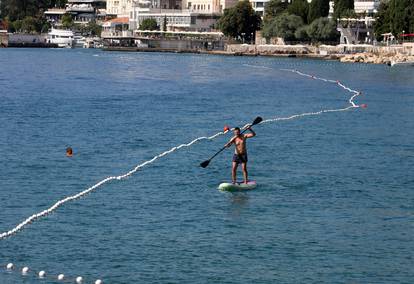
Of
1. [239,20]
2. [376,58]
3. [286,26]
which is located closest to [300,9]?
[286,26]

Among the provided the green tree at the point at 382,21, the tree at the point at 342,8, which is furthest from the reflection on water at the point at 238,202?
the tree at the point at 342,8

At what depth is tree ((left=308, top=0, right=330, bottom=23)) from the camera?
178 meters

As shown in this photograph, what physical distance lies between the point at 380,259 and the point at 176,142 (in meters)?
21.1

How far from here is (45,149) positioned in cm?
4344

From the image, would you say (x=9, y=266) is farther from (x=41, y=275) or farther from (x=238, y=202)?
(x=238, y=202)

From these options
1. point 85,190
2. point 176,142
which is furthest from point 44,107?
point 85,190

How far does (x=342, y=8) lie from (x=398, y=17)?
82.6 feet

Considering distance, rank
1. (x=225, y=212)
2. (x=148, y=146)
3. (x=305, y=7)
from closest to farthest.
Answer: (x=225, y=212) < (x=148, y=146) < (x=305, y=7)

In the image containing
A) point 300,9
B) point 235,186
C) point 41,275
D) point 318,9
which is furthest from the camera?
point 300,9

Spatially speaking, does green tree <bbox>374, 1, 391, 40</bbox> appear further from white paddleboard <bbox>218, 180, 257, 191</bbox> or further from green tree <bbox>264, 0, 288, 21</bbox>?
white paddleboard <bbox>218, 180, 257, 191</bbox>

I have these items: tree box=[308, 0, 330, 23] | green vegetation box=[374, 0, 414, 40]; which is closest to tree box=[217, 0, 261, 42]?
tree box=[308, 0, 330, 23]

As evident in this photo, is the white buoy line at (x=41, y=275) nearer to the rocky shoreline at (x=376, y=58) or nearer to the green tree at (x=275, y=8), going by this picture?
the rocky shoreline at (x=376, y=58)

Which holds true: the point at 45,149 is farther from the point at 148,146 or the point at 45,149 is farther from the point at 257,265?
the point at 257,265

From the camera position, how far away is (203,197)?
32969 millimetres
